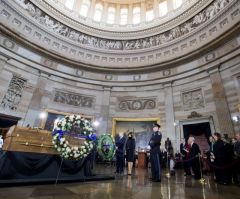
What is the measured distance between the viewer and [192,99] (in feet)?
43.2

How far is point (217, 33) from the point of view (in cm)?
1237

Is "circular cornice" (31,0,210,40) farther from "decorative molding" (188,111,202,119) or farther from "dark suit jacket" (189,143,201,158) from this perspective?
"dark suit jacket" (189,143,201,158)

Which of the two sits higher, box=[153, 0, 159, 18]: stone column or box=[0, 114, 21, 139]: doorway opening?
box=[153, 0, 159, 18]: stone column

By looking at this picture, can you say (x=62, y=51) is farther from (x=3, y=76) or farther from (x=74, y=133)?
(x=74, y=133)

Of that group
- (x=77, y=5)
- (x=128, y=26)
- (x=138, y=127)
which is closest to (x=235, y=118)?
(x=138, y=127)

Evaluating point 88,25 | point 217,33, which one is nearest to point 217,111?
point 217,33

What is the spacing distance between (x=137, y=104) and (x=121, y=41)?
7886 mm

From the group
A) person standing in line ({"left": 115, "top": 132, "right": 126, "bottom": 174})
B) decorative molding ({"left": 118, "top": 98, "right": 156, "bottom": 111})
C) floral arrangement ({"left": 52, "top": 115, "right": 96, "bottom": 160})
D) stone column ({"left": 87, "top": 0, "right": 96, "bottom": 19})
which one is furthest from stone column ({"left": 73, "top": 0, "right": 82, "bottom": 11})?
floral arrangement ({"left": 52, "top": 115, "right": 96, "bottom": 160})

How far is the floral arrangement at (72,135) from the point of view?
207 inches

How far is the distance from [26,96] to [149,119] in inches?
410

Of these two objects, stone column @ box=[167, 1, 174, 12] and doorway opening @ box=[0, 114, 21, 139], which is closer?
doorway opening @ box=[0, 114, 21, 139]

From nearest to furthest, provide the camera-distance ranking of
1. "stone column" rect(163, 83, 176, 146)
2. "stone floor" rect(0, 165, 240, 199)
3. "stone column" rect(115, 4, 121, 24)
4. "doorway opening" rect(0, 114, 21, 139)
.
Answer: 1. "stone floor" rect(0, 165, 240, 199)
2. "doorway opening" rect(0, 114, 21, 139)
3. "stone column" rect(163, 83, 176, 146)
4. "stone column" rect(115, 4, 121, 24)

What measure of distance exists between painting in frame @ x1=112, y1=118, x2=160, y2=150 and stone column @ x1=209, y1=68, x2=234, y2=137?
4687 mm

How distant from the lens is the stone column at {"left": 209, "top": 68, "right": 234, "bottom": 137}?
10525 millimetres
